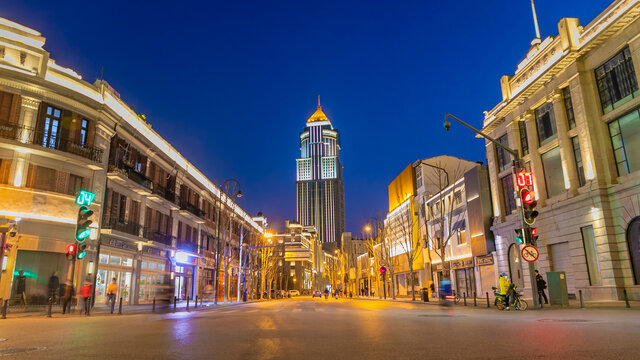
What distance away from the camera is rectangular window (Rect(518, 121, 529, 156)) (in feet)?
103

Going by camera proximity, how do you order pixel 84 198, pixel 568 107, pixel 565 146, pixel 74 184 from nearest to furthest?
pixel 84 198
pixel 565 146
pixel 568 107
pixel 74 184

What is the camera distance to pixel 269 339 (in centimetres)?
883

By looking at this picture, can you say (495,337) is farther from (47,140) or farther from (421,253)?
(421,253)

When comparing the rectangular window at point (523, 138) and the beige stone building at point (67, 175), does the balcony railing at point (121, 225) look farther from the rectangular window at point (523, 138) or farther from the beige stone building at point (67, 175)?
the rectangular window at point (523, 138)

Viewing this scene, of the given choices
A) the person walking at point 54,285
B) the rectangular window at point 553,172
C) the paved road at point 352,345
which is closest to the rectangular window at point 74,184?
the person walking at point 54,285

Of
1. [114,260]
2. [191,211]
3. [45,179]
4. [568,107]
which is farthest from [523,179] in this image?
[191,211]

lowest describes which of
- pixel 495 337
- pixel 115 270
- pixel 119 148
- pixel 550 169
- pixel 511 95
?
pixel 495 337

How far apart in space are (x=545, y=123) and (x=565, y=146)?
138 inches

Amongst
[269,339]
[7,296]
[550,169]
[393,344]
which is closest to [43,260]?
[7,296]

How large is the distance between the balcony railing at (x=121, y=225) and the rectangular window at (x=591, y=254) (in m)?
29.2

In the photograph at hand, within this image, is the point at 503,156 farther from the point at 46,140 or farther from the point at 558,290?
the point at 46,140

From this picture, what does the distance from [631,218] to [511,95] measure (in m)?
13.4

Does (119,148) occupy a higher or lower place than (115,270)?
higher

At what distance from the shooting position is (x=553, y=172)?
28.5 metres
